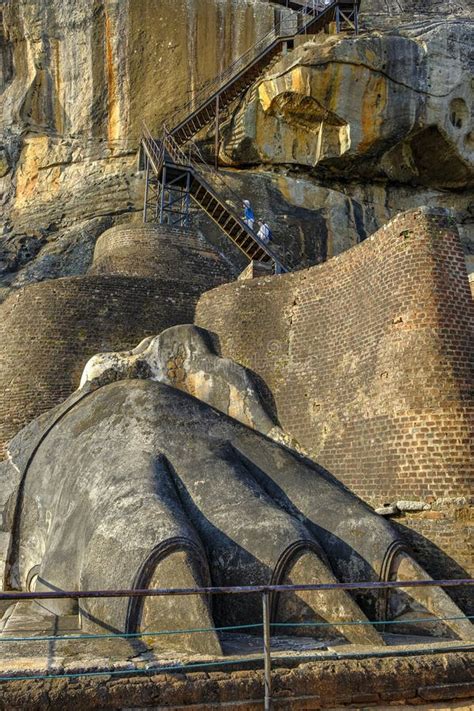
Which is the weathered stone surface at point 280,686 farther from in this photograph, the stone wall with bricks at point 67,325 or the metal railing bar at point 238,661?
the stone wall with bricks at point 67,325

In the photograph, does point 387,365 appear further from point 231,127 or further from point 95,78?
point 95,78

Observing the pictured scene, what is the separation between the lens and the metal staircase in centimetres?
2239

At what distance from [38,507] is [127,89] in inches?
964

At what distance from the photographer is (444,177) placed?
29062mm

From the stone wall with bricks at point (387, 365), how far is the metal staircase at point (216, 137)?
1021 cm

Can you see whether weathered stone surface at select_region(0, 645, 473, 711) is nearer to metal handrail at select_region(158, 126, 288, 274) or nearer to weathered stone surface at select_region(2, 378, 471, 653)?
weathered stone surface at select_region(2, 378, 471, 653)

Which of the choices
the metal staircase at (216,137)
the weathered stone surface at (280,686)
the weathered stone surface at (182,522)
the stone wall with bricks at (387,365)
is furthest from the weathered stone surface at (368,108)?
the weathered stone surface at (280,686)

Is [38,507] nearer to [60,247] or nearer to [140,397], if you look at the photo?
[140,397]

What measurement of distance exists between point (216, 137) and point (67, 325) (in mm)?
15248

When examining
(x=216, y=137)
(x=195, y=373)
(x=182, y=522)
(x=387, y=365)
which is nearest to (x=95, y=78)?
(x=216, y=137)

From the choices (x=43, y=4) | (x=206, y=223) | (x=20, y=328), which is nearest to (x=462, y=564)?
(x=20, y=328)

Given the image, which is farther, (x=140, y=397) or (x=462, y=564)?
(x=140, y=397)

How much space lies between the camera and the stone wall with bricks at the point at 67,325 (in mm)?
13828

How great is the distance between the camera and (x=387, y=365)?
8852 millimetres
